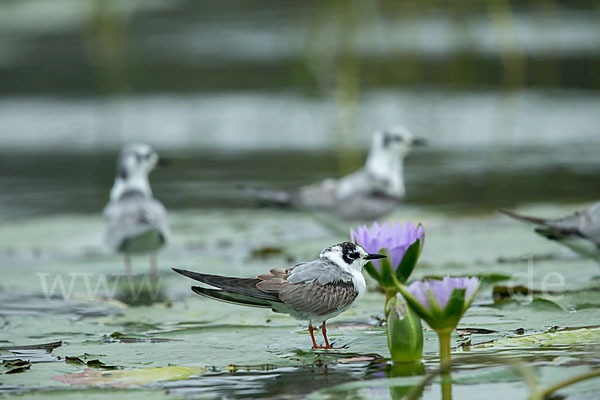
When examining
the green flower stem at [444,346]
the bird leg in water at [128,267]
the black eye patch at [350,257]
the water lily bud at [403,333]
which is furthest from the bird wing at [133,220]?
the green flower stem at [444,346]

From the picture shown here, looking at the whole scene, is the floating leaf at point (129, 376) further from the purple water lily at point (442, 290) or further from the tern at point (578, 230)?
the tern at point (578, 230)

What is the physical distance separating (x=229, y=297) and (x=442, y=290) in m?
1.04

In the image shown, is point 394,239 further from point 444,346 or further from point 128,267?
point 128,267

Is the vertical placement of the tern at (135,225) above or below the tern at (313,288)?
above

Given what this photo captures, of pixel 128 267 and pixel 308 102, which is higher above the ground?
pixel 308 102

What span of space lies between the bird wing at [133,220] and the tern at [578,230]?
2.76 m

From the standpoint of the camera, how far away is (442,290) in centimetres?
379

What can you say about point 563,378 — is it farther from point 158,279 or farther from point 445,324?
A: point 158,279

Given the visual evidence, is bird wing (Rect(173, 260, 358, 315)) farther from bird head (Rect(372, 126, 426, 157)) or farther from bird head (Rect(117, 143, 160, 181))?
bird head (Rect(372, 126, 426, 157))

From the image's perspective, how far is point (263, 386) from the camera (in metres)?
4.09

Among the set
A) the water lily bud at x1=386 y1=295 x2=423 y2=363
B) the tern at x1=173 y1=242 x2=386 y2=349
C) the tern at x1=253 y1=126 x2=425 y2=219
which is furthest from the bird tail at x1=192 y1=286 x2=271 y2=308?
the tern at x1=253 y1=126 x2=425 y2=219

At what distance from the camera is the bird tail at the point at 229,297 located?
426cm

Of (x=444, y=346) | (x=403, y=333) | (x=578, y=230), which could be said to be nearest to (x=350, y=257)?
(x=403, y=333)

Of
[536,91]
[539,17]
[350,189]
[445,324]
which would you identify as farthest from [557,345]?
[539,17]
